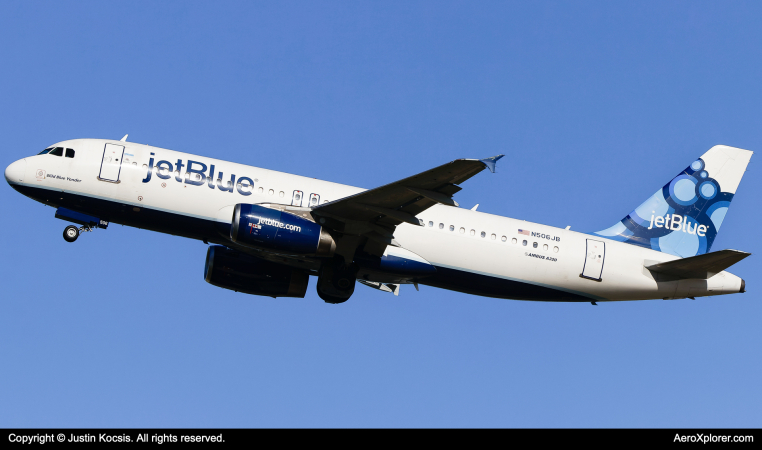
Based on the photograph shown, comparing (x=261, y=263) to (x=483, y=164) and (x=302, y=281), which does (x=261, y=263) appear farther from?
(x=483, y=164)

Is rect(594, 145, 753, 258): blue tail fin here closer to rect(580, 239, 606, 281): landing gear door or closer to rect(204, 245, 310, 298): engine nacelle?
rect(580, 239, 606, 281): landing gear door

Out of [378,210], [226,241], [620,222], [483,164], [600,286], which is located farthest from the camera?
[620,222]

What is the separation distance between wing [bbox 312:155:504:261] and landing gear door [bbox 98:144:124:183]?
7061 millimetres

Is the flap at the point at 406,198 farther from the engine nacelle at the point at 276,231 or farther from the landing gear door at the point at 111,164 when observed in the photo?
the landing gear door at the point at 111,164

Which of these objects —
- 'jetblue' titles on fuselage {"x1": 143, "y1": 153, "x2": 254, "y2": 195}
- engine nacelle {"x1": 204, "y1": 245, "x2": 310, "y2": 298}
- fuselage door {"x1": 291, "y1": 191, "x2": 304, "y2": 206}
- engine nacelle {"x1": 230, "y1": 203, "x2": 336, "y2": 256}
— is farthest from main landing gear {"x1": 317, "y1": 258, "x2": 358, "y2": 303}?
'jetblue' titles on fuselage {"x1": 143, "y1": 153, "x2": 254, "y2": 195}

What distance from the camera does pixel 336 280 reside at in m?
28.9

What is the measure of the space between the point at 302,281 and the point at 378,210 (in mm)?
6234

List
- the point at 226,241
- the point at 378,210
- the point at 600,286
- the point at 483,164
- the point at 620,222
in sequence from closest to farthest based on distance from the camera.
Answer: the point at 483,164
the point at 378,210
the point at 226,241
the point at 600,286
the point at 620,222

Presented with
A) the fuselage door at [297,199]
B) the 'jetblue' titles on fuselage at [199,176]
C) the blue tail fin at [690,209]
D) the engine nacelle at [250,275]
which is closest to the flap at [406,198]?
the fuselage door at [297,199]

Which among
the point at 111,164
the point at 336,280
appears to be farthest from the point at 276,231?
the point at 111,164

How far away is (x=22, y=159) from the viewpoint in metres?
28.3

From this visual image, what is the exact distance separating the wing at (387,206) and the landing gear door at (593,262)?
301 inches

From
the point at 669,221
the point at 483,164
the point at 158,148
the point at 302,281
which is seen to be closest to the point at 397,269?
the point at 302,281

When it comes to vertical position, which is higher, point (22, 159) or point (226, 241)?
point (22, 159)
